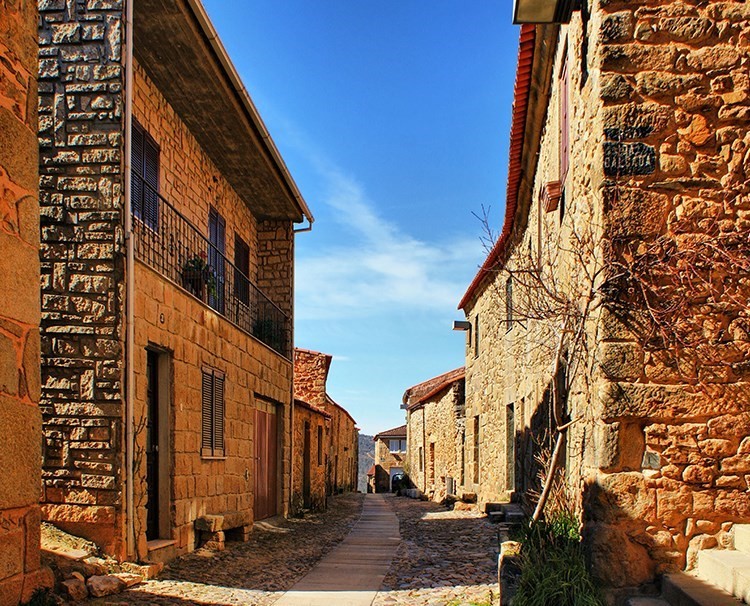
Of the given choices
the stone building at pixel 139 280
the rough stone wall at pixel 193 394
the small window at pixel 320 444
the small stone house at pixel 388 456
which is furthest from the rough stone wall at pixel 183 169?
the small stone house at pixel 388 456

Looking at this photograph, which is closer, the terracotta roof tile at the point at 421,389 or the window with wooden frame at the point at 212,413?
the window with wooden frame at the point at 212,413

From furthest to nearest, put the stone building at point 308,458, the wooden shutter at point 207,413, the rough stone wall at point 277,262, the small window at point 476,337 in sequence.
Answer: the small window at point 476,337, the stone building at point 308,458, the rough stone wall at point 277,262, the wooden shutter at point 207,413

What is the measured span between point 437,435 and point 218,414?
15106 mm

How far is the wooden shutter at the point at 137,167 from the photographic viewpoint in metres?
8.36

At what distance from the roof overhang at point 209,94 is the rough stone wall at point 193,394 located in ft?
8.61

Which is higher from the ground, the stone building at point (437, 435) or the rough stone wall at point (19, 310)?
the rough stone wall at point (19, 310)

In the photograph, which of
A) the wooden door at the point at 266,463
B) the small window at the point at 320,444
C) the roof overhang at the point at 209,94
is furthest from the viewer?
the small window at the point at 320,444

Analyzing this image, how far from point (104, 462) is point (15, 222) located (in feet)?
14.7

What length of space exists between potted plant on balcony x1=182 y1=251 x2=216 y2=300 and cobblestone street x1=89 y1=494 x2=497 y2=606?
3326mm

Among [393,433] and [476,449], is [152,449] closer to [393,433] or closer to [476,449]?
[476,449]

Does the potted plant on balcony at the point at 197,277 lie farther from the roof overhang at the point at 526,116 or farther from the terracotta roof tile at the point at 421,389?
the terracotta roof tile at the point at 421,389

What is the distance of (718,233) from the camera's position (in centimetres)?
489

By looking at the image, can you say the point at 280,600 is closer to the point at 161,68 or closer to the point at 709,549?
the point at 709,549

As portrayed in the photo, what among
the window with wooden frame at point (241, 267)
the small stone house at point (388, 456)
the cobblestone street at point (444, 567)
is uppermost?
the window with wooden frame at point (241, 267)
